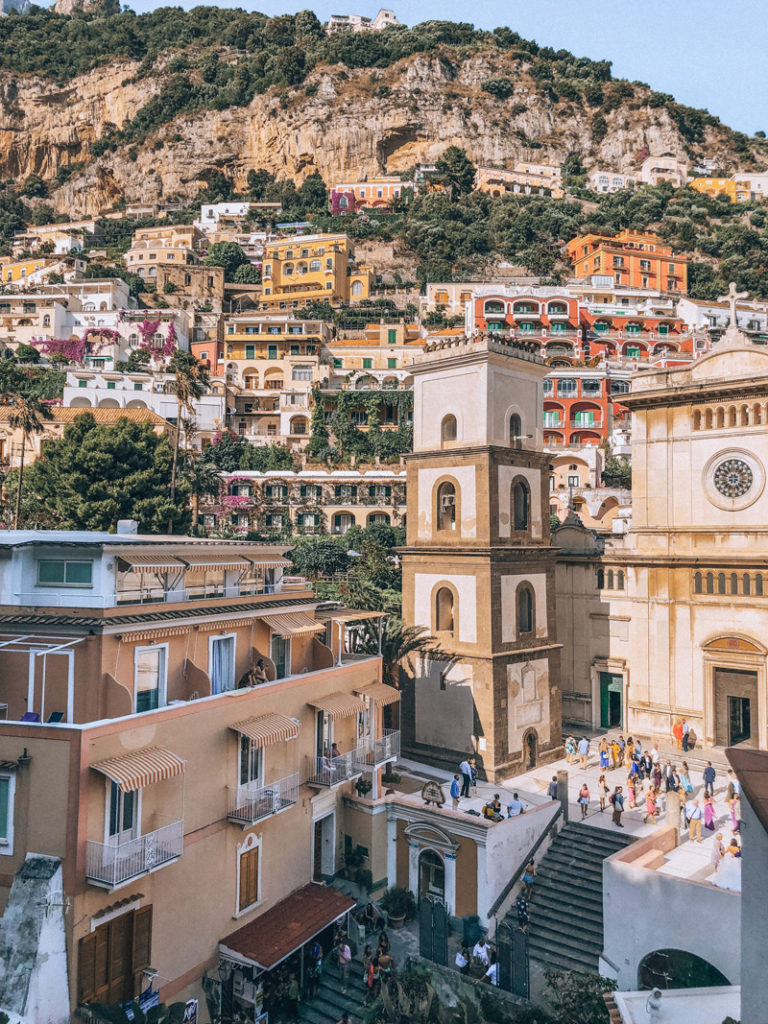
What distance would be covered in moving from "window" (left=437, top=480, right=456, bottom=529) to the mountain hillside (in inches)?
4665

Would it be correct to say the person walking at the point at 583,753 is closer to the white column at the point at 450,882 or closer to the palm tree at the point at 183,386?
the white column at the point at 450,882

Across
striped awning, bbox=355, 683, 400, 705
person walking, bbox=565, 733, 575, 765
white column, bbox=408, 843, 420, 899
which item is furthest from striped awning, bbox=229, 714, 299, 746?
person walking, bbox=565, 733, 575, 765

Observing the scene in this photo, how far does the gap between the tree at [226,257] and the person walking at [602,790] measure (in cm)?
9344

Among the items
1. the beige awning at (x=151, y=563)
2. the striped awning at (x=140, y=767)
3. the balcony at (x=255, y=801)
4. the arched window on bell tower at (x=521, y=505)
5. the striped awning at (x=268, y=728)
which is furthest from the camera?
the arched window on bell tower at (x=521, y=505)

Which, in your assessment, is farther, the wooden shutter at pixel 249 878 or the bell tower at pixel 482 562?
the bell tower at pixel 482 562

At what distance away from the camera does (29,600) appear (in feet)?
59.0

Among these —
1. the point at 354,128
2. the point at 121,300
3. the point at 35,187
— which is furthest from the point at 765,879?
the point at 35,187

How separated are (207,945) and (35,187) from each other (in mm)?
148042

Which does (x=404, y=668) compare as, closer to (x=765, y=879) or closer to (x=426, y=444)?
(x=426, y=444)

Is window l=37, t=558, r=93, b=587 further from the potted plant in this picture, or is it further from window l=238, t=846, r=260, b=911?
the potted plant

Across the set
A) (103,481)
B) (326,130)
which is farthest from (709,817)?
(326,130)

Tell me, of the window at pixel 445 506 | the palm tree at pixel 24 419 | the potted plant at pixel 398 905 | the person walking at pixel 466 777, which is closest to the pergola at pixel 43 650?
the potted plant at pixel 398 905

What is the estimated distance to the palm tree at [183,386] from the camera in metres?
50.9

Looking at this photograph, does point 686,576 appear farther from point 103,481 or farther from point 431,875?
point 103,481
